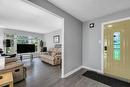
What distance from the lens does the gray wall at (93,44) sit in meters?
3.29

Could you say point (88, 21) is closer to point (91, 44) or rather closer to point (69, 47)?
point (91, 44)

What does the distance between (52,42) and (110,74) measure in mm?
4922

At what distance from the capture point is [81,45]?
3.96 metres

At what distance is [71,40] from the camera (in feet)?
10.5

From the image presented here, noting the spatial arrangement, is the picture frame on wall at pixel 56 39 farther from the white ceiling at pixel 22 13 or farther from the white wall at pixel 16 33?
the white ceiling at pixel 22 13

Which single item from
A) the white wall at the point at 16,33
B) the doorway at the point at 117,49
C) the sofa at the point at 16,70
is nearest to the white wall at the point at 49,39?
the white wall at the point at 16,33

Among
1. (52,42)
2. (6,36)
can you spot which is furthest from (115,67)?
(6,36)

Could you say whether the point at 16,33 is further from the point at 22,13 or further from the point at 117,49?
the point at 117,49

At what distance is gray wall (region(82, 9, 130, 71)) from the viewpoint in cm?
329

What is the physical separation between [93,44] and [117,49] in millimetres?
944

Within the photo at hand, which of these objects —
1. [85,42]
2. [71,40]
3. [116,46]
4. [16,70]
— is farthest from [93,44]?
[16,70]

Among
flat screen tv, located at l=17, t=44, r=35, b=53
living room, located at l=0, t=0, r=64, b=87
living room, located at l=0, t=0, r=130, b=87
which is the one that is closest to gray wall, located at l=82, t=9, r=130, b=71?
living room, located at l=0, t=0, r=130, b=87

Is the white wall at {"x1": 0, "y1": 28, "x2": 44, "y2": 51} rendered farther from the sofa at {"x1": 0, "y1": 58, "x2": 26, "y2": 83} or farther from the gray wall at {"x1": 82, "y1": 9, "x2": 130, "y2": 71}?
the gray wall at {"x1": 82, "y1": 9, "x2": 130, "y2": 71}

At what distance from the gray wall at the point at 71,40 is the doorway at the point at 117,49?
43.0 inches
